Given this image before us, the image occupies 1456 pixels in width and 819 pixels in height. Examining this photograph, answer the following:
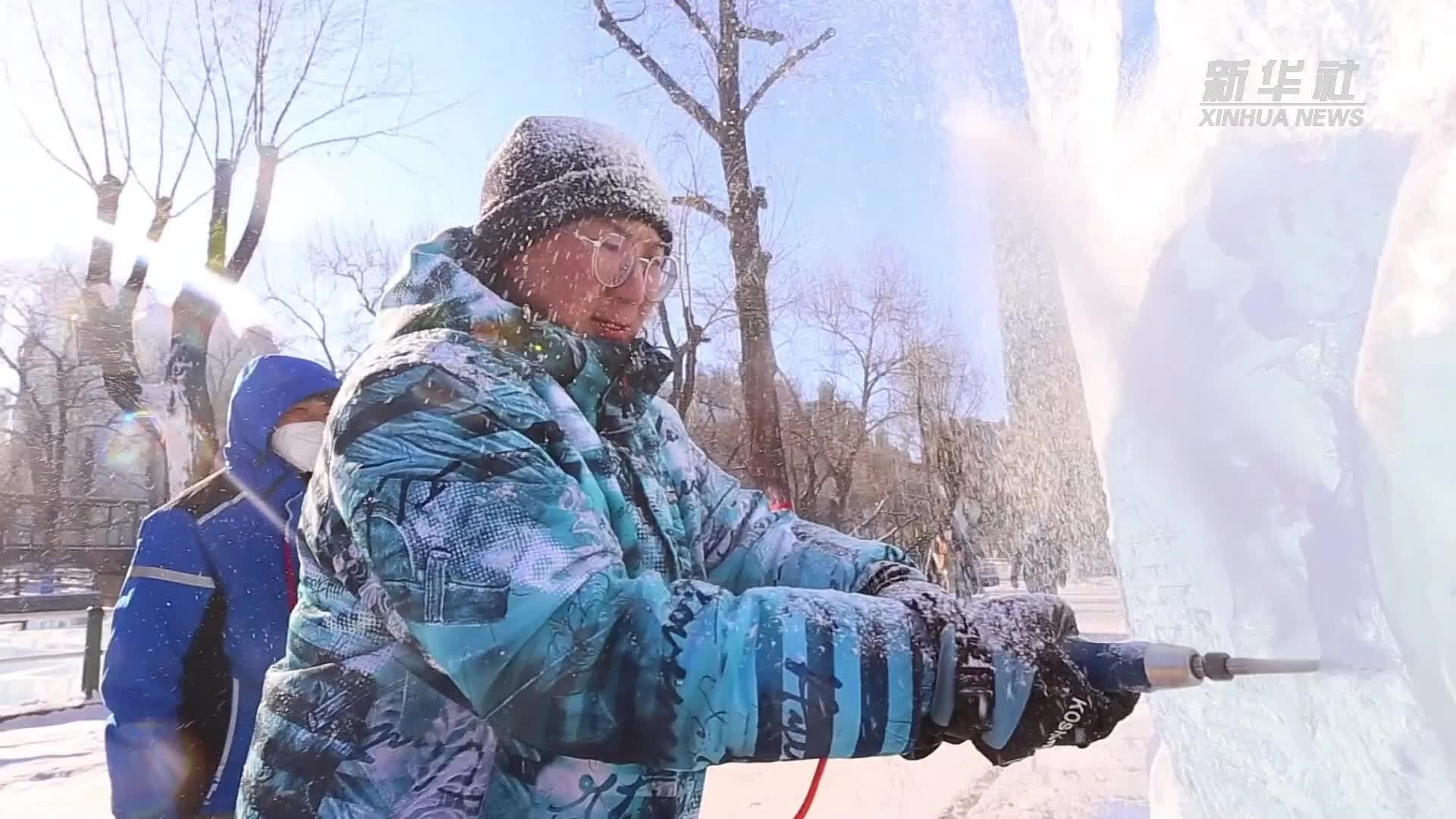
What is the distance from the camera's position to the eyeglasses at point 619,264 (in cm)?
79

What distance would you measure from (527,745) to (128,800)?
3.66 feet

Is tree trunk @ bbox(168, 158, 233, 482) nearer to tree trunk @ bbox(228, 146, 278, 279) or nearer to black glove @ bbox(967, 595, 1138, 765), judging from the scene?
tree trunk @ bbox(228, 146, 278, 279)

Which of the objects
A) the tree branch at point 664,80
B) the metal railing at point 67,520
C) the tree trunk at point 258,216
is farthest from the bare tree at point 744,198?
→ the metal railing at point 67,520

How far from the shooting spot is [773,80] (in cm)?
536

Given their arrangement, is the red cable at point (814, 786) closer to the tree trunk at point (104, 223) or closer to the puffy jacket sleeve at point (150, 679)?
the puffy jacket sleeve at point (150, 679)

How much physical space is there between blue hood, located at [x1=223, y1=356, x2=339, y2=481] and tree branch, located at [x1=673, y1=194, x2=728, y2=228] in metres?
3.93

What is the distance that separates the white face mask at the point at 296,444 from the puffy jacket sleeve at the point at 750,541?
86cm

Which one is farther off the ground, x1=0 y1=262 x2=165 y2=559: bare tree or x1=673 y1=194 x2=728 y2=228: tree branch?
x1=673 y1=194 x2=728 y2=228: tree branch

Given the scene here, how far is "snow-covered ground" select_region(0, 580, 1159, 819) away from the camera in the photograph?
240 cm

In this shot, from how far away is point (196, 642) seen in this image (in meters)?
1.34

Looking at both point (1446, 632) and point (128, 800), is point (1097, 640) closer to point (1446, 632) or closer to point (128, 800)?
point (1446, 632)

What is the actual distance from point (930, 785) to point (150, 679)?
7.13 ft

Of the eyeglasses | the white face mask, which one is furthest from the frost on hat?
the white face mask

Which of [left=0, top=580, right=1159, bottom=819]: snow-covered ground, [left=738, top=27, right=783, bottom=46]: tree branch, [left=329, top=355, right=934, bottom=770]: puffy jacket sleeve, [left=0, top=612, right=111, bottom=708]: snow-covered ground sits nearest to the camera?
[left=329, top=355, right=934, bottom=770]: puffy jacket sleeve
